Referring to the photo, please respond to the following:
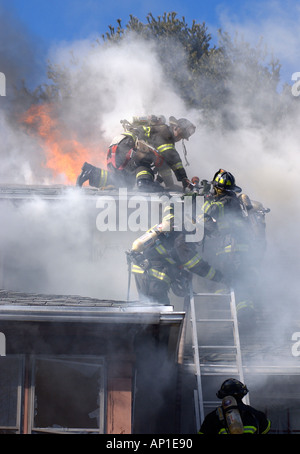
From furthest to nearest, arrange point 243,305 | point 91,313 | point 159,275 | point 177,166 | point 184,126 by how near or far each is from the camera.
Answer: point 184,126, point 177,166, point 243,305, point 159,275, point 91,313

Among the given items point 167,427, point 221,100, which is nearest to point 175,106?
point 221,100

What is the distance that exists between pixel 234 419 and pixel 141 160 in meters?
5.20

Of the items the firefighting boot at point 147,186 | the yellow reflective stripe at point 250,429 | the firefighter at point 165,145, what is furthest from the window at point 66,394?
the firefighter at point 165,145

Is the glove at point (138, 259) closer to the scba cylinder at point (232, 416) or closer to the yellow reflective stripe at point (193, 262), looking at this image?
the yellow reflective stripe at point (193, 262)

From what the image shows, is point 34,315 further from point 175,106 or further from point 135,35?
point 135,35

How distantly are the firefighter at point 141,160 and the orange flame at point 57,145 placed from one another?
693 cm

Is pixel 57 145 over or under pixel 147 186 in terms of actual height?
over

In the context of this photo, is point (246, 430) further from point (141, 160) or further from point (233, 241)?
point (141, 160)

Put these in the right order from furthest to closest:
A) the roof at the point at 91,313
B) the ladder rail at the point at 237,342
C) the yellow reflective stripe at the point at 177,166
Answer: the yellow reflective stripe at the point at 177,166 < the ladder rail at the point at 237,342 < the roof at the point at 91,313

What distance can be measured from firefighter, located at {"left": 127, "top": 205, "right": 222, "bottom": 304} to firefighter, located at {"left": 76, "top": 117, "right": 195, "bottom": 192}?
6.08ft

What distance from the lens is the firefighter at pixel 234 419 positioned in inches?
217

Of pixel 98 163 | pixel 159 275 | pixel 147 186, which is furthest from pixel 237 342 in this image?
pixel 98 163

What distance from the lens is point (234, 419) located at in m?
5.50

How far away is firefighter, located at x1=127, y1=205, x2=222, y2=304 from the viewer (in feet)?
26.1
